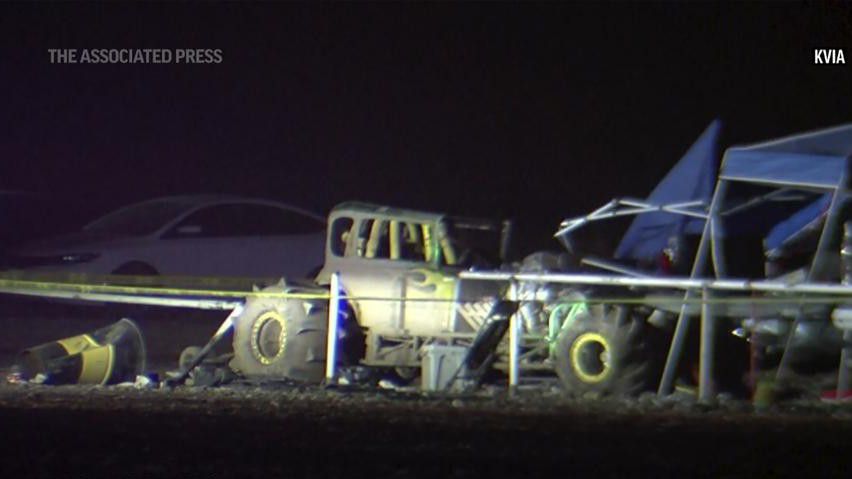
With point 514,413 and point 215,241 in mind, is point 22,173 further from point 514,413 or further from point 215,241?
point 514,413

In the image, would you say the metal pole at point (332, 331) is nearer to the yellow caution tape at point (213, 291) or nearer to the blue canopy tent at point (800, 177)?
the yellow caution tape at point (213, 291)

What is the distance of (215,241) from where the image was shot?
17.4 metres

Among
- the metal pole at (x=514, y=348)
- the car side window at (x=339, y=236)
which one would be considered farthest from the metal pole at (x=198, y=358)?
the metal pole at (x=514, y=348)

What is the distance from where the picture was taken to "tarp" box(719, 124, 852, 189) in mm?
10922

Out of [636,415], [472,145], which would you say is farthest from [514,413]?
[472,145]

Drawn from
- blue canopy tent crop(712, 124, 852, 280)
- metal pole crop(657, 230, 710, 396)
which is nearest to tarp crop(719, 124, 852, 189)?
blue canopy tent crop(712, 124, 852, 280)

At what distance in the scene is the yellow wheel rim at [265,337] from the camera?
12.6 metres

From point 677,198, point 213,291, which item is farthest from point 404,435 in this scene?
point 677,198

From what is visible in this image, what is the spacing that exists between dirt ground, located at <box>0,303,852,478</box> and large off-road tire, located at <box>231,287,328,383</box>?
0.95 m

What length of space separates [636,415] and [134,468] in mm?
3834

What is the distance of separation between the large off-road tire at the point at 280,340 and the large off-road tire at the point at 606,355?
233cm

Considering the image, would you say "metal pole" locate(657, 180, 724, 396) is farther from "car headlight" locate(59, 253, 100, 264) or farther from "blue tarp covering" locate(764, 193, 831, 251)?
"car headlight" locate(59, 253, 100, 264)

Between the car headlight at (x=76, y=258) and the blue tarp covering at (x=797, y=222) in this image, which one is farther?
the car headlight at (x=76, y=258)

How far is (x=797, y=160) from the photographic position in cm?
1125
